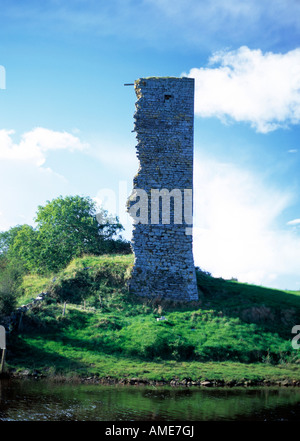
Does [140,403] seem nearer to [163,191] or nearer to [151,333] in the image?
[151,333]

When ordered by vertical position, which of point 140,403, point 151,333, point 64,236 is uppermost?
point 64,236

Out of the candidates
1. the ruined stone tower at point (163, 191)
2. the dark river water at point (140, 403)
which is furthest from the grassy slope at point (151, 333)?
the dark river water at point (140, 403)

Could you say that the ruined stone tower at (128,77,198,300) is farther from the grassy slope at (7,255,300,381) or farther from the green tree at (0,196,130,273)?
the green tree at (0,196,130,273)

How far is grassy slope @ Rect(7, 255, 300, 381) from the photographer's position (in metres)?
12.8

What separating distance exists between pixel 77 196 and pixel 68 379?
2580cm

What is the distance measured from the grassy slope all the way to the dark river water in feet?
3.96

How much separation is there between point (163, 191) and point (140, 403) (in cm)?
1170

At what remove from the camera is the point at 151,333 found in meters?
14.9

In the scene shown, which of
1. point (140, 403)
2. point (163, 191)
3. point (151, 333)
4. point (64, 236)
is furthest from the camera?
point (64, 236)

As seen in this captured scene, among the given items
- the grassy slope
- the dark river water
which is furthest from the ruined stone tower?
the dark river water

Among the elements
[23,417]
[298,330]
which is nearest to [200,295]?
[298,330]

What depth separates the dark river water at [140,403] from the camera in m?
8.33

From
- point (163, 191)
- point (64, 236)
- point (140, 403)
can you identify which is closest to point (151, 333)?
point (140, 403)

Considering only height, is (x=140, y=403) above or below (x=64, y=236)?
below
